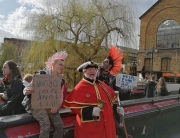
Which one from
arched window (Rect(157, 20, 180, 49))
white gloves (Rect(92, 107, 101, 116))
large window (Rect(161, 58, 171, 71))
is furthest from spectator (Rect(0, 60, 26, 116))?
arched window (Rect(157, 20, 180, 49))

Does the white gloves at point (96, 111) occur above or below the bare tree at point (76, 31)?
below

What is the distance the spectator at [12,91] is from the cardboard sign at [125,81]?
7.39ft

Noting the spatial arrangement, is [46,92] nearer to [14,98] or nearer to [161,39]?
[14,98]

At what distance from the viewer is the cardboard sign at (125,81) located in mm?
4922

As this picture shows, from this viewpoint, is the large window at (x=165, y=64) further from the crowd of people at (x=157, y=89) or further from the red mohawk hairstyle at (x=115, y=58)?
the red mohawk hairstyle at (x=115, y=58)

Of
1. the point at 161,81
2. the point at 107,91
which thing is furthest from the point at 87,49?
the point at 107,91

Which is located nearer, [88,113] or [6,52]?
[88,113]

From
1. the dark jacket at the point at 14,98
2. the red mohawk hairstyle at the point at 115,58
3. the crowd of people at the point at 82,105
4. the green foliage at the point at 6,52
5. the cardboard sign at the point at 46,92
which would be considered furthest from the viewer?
the green foliage at the point at 6,52

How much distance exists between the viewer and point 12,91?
11.0 ft

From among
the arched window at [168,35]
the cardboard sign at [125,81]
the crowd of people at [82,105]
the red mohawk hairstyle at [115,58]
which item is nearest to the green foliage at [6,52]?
the arched window at [168,35]

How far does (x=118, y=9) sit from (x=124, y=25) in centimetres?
110

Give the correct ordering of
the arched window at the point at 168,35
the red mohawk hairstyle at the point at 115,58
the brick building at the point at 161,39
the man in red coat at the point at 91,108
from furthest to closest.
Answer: the arched window at the point at 168,35 → the brick building at the point at 161,39 → the red mohawk hairstyle at the point at 115,58 → the man in red coat at the point at 91,108

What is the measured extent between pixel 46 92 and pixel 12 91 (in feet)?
3.11

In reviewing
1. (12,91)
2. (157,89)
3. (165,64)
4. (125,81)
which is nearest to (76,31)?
(157,89)
